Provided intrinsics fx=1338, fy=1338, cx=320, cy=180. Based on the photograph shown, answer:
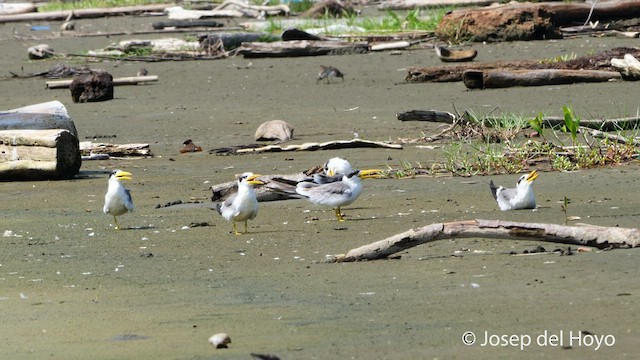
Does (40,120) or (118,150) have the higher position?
(40,120)

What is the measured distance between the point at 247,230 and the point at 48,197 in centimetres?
247

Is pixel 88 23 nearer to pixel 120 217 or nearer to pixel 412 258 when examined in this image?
pixel 120 217

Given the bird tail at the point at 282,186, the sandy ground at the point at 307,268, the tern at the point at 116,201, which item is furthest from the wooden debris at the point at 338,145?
the tern at the point at 116,201

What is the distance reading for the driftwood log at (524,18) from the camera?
64.5 ft

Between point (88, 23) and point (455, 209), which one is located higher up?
point (88, 23)

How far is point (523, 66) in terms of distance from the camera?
52.1 feet

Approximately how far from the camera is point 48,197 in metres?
10.5

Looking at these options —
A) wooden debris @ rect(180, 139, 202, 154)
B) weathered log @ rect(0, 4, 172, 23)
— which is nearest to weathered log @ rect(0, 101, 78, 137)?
wooden debris @ rect(180, 139, 202, 154)

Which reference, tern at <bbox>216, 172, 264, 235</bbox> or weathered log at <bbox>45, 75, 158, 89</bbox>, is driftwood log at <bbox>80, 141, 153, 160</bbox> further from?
weathered log at <bbox>45, 75, 158, 89</bbox>

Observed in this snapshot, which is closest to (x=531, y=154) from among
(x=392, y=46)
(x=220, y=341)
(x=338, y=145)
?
(x=338, y=145)

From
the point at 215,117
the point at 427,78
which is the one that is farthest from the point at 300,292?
the point at 427,78

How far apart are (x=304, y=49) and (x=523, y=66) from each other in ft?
17.4

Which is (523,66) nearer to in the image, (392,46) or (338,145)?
(338,145)

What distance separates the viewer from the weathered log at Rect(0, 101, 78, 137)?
11.8 m
